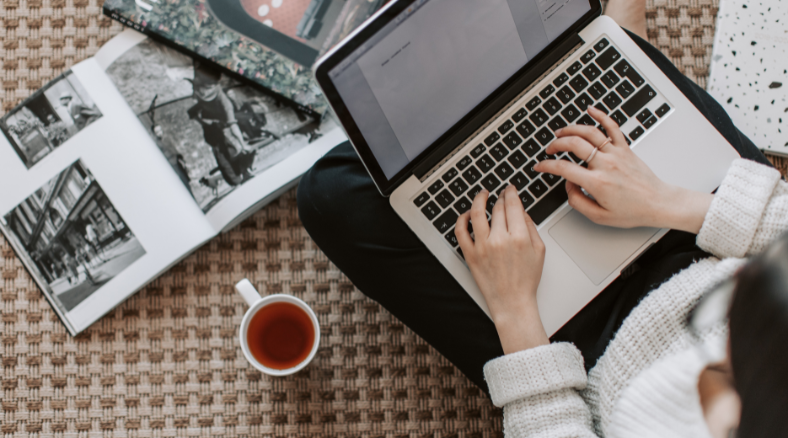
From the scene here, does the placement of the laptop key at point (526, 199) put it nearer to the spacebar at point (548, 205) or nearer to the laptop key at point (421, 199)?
the spacebar at point (548, 205)

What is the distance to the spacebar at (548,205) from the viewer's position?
1.85ft

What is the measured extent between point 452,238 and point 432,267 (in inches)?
2.1

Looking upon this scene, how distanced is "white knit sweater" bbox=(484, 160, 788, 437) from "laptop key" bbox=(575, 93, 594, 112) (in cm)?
17

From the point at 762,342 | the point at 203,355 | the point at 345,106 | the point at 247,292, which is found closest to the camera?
the point at 762,342

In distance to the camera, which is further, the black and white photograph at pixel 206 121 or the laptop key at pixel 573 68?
the black and white photograph at pixel 206 121

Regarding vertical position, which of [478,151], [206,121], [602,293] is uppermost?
[206,121]

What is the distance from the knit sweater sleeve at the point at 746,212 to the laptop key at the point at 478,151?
0.85 ft

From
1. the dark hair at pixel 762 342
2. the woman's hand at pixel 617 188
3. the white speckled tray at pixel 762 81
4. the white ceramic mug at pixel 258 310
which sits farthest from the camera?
the white speckled tray at pixel 762 81

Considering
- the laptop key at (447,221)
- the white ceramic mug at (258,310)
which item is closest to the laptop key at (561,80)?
the laptop key at (447,221)

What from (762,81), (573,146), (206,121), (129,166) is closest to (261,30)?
(206,121)

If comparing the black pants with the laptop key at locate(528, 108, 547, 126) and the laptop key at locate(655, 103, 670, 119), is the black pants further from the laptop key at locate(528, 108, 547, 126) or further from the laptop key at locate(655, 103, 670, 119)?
the laptop key at locate(528, 108, 547, 126)

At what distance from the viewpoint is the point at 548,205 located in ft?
1.85

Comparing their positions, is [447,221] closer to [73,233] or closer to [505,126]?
[505,126]

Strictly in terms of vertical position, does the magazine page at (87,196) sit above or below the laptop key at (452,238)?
above
